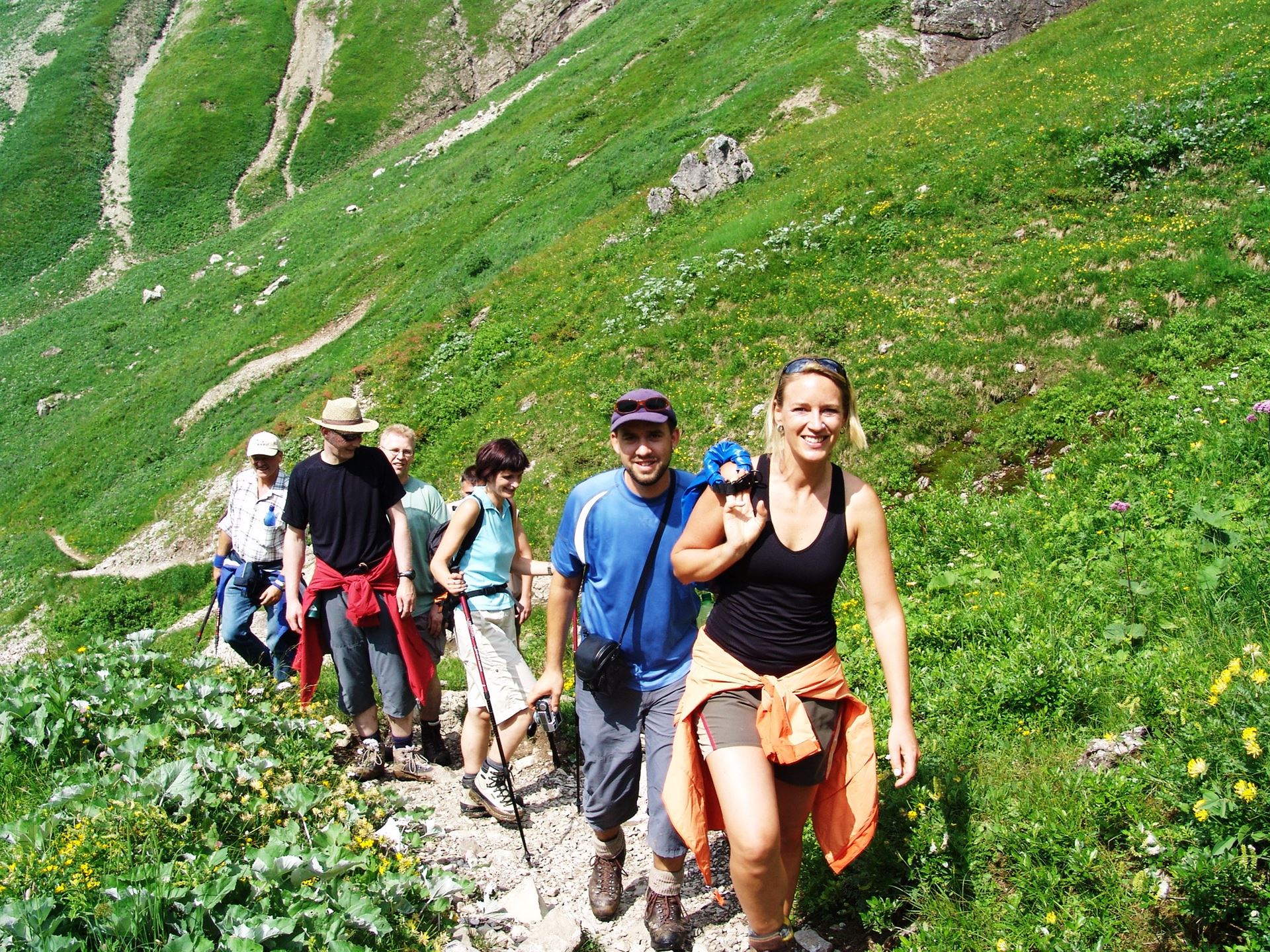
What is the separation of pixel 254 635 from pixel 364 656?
6.50 ft

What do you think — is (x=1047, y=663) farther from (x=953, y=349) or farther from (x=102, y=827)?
(x=953, y=349)

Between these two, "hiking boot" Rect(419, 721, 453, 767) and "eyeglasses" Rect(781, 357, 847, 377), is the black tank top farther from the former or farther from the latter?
"hiking boot" Rect(419, 721, 453, 767)

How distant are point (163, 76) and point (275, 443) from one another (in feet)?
A: 260

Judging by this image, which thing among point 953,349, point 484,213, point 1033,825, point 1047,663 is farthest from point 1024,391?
point 484,213

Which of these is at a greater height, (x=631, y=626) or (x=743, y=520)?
(x=743, y=520)

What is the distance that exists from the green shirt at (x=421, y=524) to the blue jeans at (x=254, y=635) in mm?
1442

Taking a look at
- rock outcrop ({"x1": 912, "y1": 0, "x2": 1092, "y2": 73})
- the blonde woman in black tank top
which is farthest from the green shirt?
rock outcrop ({"x1": 912, "y1": 0, "x2": 1092, "y2": 73})

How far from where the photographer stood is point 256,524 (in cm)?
721

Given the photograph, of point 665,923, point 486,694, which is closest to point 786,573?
point 665,923

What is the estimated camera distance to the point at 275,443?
7.48 meters

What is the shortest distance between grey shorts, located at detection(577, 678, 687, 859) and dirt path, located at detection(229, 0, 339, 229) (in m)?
59.1

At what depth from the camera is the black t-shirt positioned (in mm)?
6090

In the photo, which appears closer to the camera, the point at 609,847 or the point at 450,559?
the point at 609,847

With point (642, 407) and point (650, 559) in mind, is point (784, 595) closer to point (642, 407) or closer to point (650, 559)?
point (650, 559)
